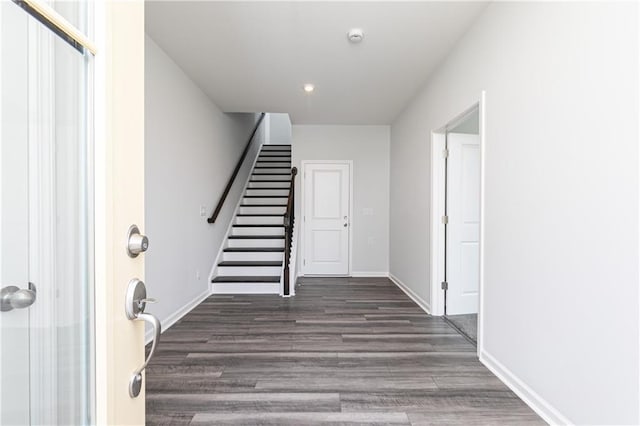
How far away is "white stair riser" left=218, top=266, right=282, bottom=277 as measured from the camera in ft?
14.6

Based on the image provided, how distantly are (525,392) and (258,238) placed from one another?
382 cm

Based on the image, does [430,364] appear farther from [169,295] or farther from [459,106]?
[169,295]

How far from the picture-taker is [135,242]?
702 millimetres

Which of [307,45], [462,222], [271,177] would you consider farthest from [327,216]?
[307,45]

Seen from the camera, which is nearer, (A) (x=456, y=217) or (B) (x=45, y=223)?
(B) (x=45, y=223)

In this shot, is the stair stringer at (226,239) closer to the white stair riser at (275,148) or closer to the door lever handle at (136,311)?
the white stair riser at (275,148)

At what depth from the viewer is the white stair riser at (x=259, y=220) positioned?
5.39 m

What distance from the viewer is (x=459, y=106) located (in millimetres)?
2748

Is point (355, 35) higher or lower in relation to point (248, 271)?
higher

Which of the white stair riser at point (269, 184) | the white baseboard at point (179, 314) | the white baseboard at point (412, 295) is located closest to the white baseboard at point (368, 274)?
the white baseboard at point (412, 295)

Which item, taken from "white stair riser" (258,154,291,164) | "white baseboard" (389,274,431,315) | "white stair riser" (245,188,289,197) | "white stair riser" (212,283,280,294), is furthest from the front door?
"white stair riser" (258,154,291,164)

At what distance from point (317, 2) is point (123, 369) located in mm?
2425

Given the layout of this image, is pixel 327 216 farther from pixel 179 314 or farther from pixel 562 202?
pixel 562 202

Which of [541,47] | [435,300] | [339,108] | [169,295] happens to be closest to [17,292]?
[541,47]
